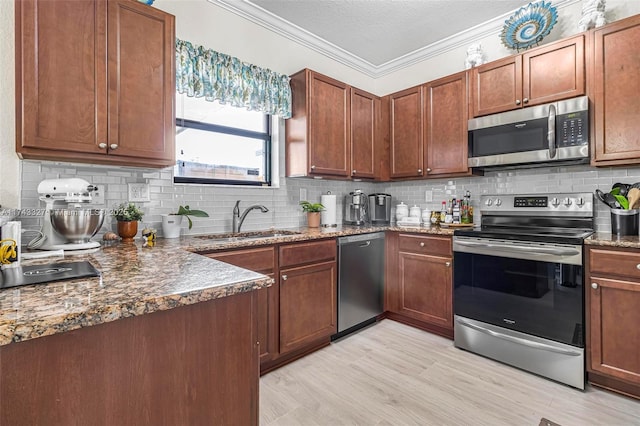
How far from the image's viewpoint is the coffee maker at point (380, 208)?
333 cm

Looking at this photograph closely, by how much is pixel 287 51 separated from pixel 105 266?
2631 mm

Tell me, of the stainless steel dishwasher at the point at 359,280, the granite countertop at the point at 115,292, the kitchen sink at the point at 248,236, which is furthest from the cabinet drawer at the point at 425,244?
the granite countertop at the point at 115,292

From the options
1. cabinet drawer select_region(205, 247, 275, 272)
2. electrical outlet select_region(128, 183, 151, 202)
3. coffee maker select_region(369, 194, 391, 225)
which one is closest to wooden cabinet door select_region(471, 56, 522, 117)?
coffee maker select_region(369, 194, 391, 225)

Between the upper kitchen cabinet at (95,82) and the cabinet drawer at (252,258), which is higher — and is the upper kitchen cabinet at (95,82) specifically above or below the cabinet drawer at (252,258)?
above

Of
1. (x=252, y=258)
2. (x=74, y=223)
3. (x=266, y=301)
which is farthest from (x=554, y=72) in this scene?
(x=74, y=223)

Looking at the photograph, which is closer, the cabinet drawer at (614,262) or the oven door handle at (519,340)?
the cabinet drawer at (614,262)

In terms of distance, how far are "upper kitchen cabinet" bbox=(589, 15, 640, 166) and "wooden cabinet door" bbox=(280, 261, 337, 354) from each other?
2141 mm

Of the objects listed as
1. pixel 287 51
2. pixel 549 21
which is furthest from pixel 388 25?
pixel 549 21

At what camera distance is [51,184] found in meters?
1.66

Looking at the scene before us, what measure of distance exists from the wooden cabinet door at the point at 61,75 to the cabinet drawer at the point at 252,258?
35.7 inches

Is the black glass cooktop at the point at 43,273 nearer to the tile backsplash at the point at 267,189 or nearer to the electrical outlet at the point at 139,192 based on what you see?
the tile backsplash at the point at 267,189

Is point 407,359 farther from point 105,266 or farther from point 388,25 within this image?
point 388,25

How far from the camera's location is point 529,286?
7.16 feet

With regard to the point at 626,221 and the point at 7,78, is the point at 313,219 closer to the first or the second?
the point at 7,78
